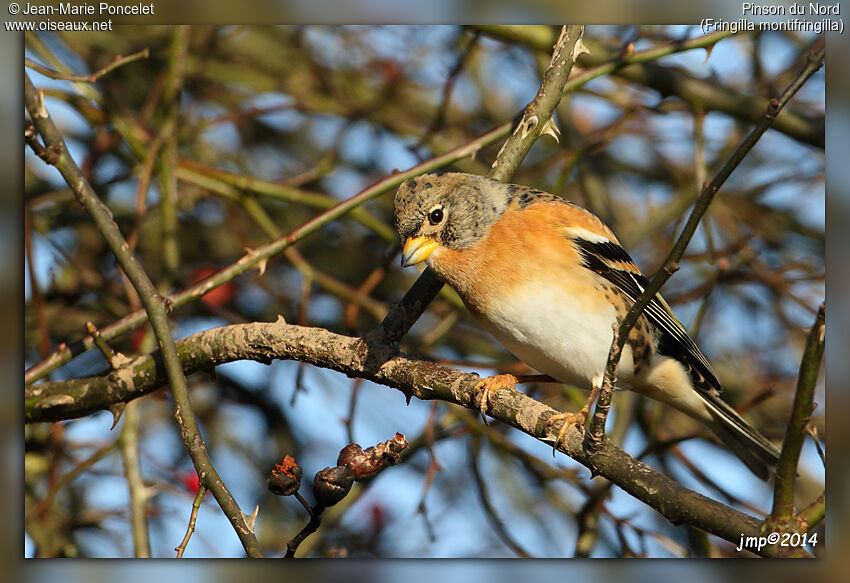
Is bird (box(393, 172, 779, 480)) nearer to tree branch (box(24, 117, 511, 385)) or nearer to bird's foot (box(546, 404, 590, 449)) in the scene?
tree branch (box(24, 117, 511, 385))

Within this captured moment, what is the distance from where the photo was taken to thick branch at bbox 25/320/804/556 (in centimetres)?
159

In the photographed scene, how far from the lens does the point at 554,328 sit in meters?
2.21

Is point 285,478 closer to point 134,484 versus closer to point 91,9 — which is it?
point 134,484

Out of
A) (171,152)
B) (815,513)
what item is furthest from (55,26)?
(815,513)

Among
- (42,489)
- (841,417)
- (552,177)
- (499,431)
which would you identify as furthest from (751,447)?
(42,489)

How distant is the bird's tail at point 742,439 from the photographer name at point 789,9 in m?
1.24

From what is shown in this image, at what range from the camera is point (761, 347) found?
3.44 m

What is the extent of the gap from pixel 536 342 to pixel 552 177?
5.24ft

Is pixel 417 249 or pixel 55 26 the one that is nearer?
pixel 417 249

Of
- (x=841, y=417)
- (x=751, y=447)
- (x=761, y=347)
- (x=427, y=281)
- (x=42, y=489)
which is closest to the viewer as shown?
(x=841, y=417)

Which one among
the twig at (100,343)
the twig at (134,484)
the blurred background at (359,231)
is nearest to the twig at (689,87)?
the blurred background at (359,231)

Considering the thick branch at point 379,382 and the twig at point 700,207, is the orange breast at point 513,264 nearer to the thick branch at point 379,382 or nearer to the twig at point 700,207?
the thick branch at point 379,382

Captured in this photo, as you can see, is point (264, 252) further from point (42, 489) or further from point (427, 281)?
point (42, 489)

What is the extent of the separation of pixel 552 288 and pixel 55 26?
189 cm
